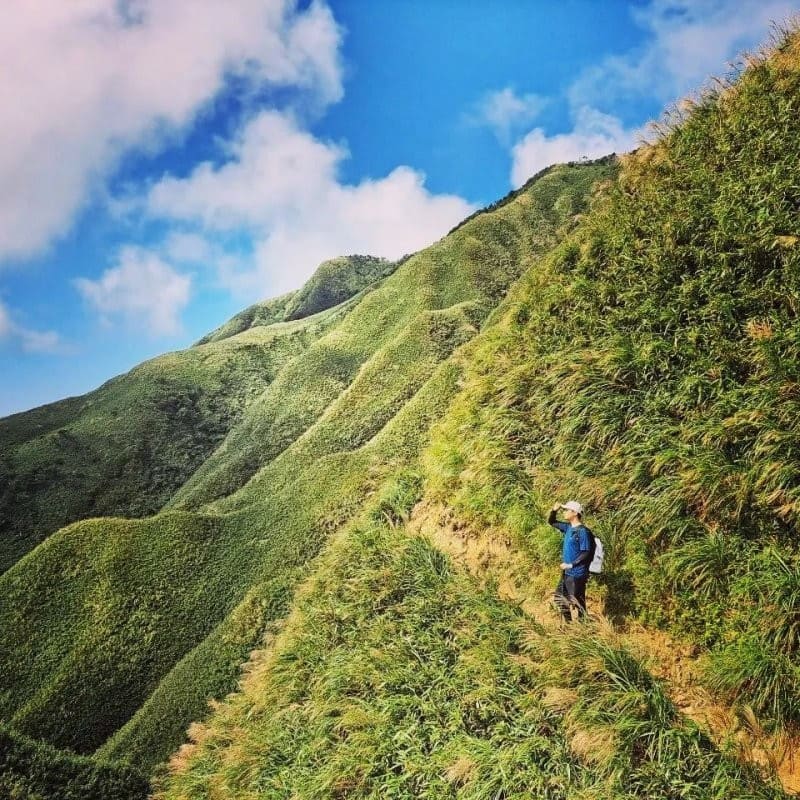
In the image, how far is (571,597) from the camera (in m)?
9.84

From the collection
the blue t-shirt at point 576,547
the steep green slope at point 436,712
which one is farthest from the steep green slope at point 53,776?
the blue t-shirt at point 576,547

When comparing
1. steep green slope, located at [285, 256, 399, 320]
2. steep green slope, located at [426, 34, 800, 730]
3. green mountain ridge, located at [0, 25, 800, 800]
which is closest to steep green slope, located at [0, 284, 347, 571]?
steep green slope, located at [285, 256, 399, 320]

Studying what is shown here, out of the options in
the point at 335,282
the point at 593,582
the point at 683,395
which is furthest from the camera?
the point at 335,282

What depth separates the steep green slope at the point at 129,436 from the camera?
6191 cm

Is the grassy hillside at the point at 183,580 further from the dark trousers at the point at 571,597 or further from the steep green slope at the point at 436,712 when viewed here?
the dark trousers at the point at 571,597

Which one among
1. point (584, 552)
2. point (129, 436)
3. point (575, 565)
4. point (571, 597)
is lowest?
point (571, 597)

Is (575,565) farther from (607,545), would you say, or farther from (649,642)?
(649,642)

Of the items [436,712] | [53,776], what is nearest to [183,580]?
[53,776]

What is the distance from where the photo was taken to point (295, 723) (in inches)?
451

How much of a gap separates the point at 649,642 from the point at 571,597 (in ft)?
4.53

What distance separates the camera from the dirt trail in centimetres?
743

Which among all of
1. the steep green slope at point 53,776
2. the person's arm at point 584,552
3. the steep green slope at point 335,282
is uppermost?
the steep green slope at point 335,282

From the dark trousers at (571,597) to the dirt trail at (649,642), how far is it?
0.29m

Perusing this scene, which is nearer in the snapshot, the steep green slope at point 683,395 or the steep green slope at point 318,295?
the steep green slope at point 683,395
